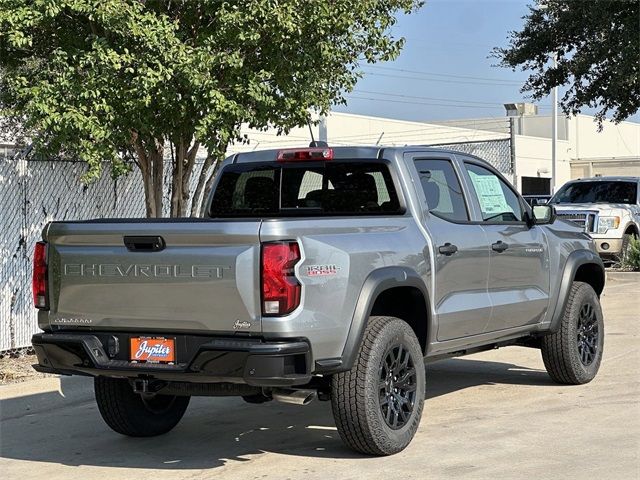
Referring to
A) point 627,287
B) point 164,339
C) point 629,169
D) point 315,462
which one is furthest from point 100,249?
point 629,169

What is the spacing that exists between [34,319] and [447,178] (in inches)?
203

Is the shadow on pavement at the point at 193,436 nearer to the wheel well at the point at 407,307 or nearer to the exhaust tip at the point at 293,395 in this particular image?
the exhaust tip at the point at 293,395

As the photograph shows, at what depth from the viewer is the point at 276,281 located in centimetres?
594

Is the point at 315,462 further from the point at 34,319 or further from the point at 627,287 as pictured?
the point at 627,287

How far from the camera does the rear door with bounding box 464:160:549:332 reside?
802cm

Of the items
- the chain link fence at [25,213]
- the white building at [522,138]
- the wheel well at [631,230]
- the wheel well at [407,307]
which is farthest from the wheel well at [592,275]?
the wheel well at [631,230]

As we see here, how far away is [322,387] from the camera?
6.59 metres

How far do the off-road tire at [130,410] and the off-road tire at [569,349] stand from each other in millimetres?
3182

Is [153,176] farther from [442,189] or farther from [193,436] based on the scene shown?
[442,189]

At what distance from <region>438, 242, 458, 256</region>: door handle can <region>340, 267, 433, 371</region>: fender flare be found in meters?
0.53

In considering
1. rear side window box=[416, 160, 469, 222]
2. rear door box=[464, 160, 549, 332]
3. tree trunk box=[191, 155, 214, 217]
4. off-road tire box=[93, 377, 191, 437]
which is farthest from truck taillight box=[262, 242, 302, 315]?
tree trunk box=[191, 155, 214, 217]

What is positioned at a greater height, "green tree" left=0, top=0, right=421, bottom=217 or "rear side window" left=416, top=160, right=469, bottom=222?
"green tree" left=0, top=0, right=421, bottom=217

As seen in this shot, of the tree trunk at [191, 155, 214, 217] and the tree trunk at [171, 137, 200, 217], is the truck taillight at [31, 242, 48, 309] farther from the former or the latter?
the tree trunk at [191, 155, 214, 217]

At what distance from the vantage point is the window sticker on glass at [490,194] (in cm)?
821
